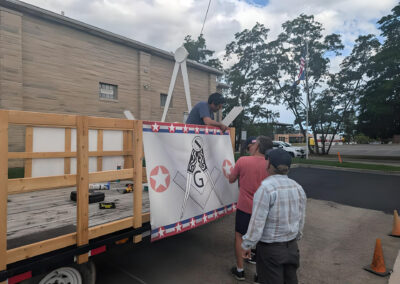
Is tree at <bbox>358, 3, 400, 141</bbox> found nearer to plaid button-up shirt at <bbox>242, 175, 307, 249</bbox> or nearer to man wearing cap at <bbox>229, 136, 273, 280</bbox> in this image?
man wearing cap at <bbox>229, 136, 273, 280</bbox>

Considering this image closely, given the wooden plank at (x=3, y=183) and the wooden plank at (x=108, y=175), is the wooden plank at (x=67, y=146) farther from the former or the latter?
the wooden plank at (x=3, y=183)

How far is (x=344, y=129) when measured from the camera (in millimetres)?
27625

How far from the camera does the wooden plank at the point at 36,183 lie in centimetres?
198

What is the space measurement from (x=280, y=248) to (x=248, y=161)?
1333 mm

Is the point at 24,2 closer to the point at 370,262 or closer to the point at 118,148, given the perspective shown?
the point at 118,148

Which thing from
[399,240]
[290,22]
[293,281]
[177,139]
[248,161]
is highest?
[290,22]

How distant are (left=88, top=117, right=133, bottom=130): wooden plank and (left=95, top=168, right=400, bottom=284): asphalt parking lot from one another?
2.15 metres

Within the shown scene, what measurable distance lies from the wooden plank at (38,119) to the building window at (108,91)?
1344 cm

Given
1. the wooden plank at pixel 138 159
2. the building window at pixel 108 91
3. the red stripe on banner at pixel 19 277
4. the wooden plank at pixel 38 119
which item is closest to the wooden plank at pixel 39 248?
the red stripe on banner at pixel 19 277

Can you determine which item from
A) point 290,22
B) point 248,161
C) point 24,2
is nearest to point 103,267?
point 248,161

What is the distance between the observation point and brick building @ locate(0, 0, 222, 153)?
11.0 m

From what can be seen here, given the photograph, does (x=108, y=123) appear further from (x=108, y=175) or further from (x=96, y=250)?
(x=96, y=250)

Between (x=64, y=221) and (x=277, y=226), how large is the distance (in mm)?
2340

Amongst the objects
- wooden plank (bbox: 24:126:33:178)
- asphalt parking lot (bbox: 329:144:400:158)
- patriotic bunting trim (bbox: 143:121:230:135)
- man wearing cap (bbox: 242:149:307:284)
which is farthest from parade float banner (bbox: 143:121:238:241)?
asphalt parking lot (bbox: 329:144:400:158)
